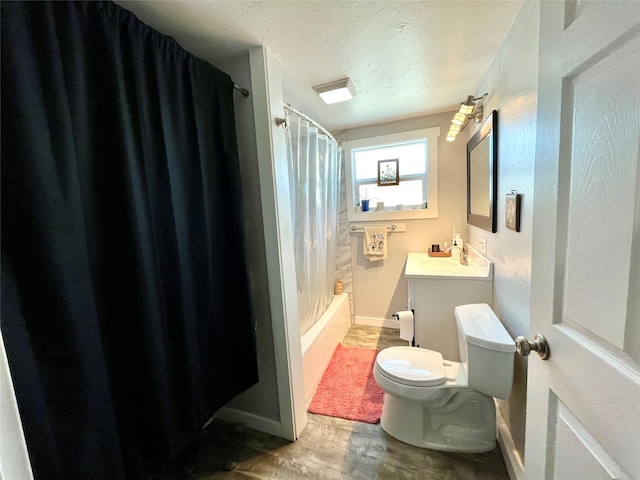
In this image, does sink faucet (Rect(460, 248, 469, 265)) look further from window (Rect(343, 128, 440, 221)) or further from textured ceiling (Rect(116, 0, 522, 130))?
textured ceiling (Rect(116, 0, 522, 130))

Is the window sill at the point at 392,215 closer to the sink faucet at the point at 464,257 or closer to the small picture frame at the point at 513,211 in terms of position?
the sink faucet at the point at 464,257

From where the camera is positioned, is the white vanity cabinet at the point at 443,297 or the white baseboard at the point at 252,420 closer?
the white baseboard at the point at 252,420

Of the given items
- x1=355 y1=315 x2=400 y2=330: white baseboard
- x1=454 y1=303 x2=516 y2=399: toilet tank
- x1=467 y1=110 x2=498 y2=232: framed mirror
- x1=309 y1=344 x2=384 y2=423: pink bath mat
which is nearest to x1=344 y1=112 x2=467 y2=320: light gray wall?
x1=355 y1=315 x2=400 y2=330: white baseboard

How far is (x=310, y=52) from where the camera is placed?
1.34m

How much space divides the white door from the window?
1.88 meters

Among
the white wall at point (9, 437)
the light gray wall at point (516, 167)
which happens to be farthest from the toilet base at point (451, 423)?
the white wall at point (9, 437)

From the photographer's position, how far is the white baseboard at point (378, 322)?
9.26 ft

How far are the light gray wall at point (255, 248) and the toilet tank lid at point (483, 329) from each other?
3.46 ft

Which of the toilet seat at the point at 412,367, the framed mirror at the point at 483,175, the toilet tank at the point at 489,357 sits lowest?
the toilet seat at the point at 412,367

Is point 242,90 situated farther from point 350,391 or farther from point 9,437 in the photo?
point 350,391

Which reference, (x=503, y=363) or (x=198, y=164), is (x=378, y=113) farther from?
(x=503, y=363)

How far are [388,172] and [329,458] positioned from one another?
2421 mm

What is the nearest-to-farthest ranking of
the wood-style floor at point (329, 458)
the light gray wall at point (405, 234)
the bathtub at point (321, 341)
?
1. the wood-style floor at point (329, 458)
2. the bathtub at point (321, 341)
3. the light gray wall at point (405, 234)

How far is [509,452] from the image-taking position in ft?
4.17
